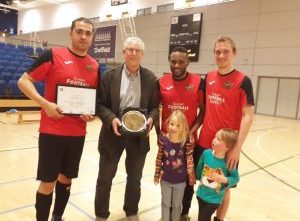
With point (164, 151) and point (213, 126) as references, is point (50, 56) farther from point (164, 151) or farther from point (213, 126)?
point (213, 126)

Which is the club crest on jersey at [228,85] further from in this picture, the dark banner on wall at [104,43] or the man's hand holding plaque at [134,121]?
the dark banner on wall at [104,43]

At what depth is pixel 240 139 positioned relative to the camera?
2441 millimetres

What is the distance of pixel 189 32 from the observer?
16.3 metres

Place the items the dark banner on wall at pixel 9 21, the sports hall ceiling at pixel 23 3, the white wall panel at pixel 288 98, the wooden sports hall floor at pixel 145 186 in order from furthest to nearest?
the dark banner on wall at pixel 9 21
the sports hall ceiling at pixel 23 3
the white wall panel at pixel 288 98
the wooden sports hall floor at pixel 145 186

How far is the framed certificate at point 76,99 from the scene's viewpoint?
2.30m

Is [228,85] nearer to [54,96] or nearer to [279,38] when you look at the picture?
[54,96]

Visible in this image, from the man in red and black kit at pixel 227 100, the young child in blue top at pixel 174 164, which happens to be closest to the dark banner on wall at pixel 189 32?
the man in red and black kit at pixel 227 100

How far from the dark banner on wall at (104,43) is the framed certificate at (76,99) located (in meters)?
11.9

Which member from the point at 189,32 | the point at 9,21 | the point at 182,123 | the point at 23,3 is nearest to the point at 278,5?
the point at 189,32

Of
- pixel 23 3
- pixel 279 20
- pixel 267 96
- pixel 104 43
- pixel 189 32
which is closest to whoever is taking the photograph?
pixel 279 20

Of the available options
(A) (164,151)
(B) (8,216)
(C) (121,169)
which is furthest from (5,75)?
(A) (164,151)

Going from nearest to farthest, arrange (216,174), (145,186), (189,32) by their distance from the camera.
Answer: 1. (216,174)
2. (145,186)
3. (189,32)

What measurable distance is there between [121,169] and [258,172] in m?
2.27

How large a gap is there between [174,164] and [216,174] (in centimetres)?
38
